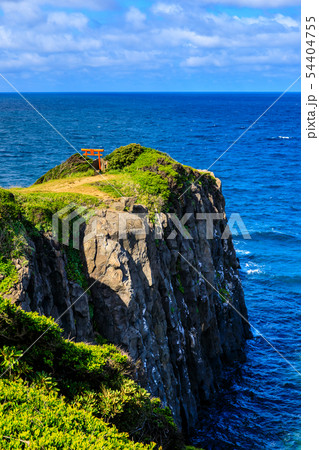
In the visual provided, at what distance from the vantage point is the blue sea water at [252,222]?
26766 mm

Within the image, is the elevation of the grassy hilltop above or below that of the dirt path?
below

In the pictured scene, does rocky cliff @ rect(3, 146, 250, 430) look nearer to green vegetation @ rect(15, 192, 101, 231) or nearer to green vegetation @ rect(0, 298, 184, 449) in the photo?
green vegetation @ rect(15, 192, 101, 231)

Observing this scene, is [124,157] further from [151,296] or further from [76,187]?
[151,296]

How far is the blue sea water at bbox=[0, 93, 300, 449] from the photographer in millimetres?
26766

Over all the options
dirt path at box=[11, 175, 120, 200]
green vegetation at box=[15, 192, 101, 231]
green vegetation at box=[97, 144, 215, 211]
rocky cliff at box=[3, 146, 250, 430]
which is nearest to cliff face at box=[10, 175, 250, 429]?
rocky cliff at box=[3, 146, 250, 430]

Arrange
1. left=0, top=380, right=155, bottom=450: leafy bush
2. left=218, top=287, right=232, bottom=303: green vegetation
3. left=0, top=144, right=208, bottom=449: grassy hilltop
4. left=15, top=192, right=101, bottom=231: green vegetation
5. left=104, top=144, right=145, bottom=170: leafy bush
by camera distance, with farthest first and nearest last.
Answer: left=104, top=144, right=145, bottom=170: leafy bush < left=218, top=287, right=232, bottom=303: green vegetation < left=15, top=192, right=101, bottom=231: green vegetation < left=0, top=144, right=208, bottom=449: grassy hilltop < left=0, top=380, right=155, bottom=450: leafy bush

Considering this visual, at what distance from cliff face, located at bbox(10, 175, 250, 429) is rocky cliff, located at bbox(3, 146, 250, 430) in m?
0.05

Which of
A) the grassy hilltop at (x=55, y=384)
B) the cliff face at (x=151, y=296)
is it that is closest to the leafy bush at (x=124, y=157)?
the cliff face at (x=151, y=296)

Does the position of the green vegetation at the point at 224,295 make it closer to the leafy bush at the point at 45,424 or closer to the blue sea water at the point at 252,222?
the blue sea water at the point at 252,222

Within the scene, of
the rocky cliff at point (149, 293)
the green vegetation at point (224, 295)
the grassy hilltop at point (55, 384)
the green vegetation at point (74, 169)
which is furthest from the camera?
the green vegetation at point (74, 169)

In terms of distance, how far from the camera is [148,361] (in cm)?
2102

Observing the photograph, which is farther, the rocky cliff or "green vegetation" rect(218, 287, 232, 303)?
"green vegetation" rect(218, 287, 232, 303)

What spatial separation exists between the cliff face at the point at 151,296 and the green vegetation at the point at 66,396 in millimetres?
2571
